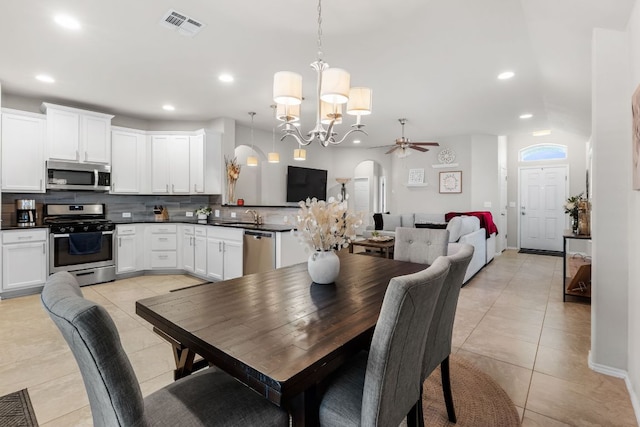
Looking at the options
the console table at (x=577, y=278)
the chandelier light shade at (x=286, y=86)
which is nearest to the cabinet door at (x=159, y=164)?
the chandelier light shade at (x=286, y=86)

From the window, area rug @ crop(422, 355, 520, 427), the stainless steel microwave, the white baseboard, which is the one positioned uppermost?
the window

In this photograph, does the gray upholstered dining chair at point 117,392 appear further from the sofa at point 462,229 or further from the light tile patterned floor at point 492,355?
the sofa at point 462,229

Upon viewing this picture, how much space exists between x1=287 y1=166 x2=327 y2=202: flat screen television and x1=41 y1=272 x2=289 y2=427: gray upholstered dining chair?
591cm

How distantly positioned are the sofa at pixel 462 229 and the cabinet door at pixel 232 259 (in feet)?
8.18

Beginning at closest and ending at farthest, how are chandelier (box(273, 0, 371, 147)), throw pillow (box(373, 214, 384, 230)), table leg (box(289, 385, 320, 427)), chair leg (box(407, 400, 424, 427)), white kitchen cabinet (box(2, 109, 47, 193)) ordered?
table leg (box(289, 385, 320, 427)) → chair leg (box(407, 400, 424, 427)) → chandelier (box(273, 0, 371, 147)) → white kitchen cabinet (box(2, 109, 47, 193)) → throw pillow (box(373, 214, 384, 230))

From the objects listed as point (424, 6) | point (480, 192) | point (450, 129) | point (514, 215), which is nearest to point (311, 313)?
point (424, 6)

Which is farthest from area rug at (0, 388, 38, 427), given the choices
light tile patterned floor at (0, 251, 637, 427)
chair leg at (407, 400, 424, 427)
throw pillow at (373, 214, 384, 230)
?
throw pillow at (373, 214, 384, 230)

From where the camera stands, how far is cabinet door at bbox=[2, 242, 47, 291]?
12.8 ft

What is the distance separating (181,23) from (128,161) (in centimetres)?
325

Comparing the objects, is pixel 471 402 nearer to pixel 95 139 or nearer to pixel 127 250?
pixel 127 250

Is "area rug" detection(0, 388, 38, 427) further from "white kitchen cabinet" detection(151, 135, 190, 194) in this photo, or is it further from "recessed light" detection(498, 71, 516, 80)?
"recessed light" detection(498, 71, 516, 80)

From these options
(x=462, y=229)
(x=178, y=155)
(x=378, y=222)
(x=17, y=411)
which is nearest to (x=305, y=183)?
(x=378, y=222)

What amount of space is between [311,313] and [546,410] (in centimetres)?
166

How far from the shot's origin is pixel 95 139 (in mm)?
4750
